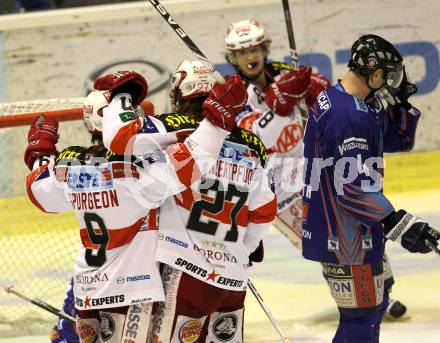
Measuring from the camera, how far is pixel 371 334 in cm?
388

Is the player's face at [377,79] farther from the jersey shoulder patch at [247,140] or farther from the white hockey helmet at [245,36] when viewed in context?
the white hockey helmet at [245,36]

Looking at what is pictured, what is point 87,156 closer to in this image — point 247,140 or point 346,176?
point 247,140

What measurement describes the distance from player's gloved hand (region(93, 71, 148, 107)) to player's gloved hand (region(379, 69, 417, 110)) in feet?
3.53

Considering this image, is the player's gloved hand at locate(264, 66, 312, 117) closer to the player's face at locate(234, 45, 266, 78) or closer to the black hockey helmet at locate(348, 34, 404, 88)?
the player's face at locate(234, 45, 266, 78)

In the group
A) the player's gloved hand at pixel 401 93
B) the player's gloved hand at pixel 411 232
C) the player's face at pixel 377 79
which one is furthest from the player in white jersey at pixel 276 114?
the player's gloved hand at pixel 411 232

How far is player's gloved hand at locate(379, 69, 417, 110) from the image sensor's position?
404 cm

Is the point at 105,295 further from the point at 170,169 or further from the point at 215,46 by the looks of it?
the point at 215,46

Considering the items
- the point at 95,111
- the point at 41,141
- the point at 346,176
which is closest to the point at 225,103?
the point at 95,111

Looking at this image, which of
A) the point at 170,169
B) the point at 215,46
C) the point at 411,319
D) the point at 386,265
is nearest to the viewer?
the point at 170,169

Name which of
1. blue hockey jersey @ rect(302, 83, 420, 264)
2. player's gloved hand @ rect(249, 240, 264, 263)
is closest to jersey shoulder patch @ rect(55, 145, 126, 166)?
player's gloved hand @ rect(249, 240, 264, 263)

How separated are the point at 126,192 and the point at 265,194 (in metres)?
0.47

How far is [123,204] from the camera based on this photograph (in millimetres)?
3342

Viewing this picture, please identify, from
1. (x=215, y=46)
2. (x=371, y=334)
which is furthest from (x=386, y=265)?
(x=215, y=46)

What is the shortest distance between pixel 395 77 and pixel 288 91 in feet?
4.35
